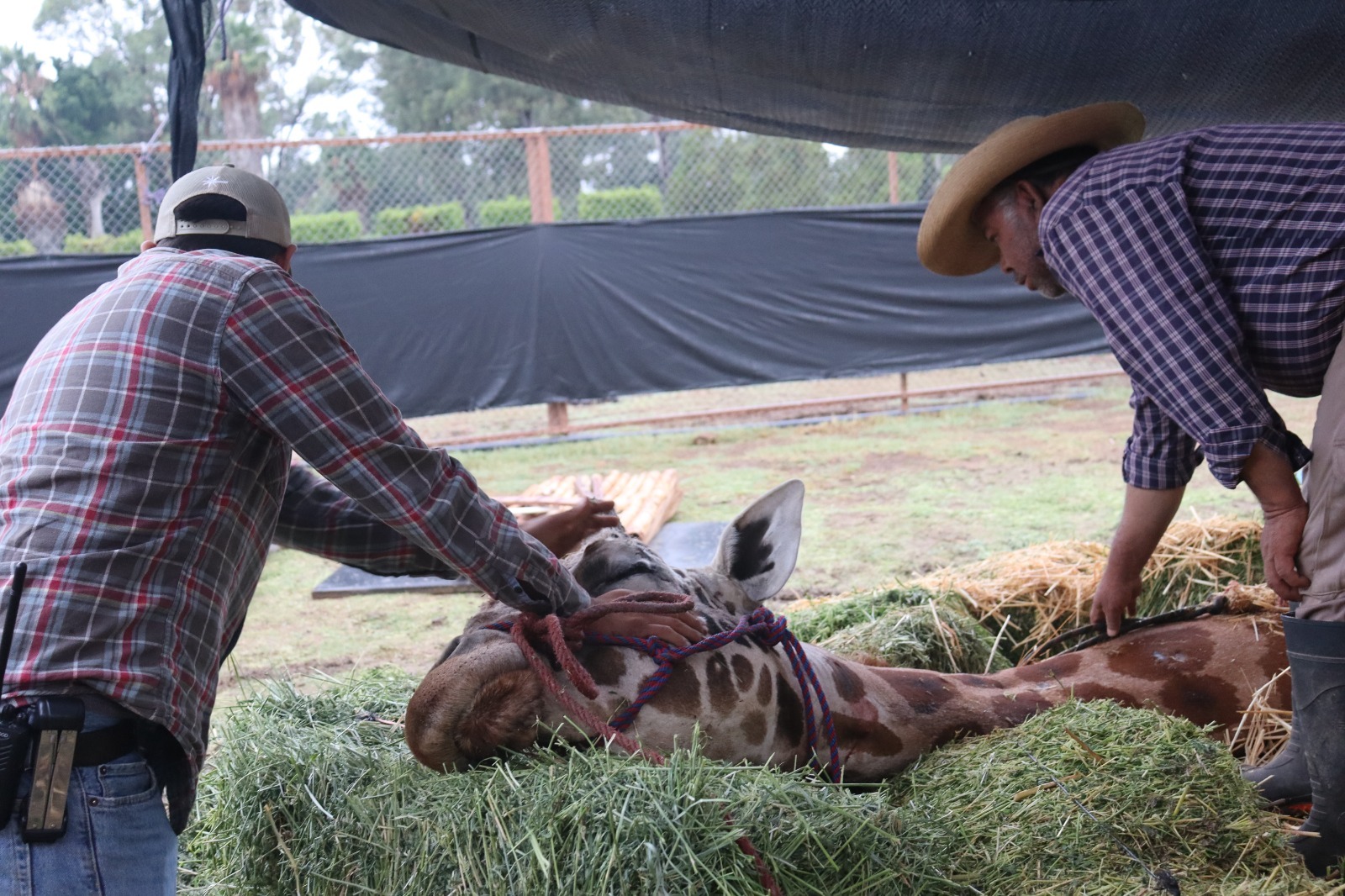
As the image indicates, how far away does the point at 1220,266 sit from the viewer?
2.57m

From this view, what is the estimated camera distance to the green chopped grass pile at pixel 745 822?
73.4 inches

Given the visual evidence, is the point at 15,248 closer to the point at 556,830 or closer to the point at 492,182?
the point at 492,182

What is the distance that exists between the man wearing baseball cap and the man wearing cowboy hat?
1.26 meters

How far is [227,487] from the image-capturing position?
7.43 feet

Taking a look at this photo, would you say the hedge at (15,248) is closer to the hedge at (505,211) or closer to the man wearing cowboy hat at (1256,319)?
the hedge at (505,211)

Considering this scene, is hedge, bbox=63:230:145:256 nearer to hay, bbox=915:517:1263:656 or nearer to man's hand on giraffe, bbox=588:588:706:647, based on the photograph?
hay, bbox=915:517:1263:656

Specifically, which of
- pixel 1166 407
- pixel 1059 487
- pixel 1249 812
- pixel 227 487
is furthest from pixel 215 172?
pixel 1059 487

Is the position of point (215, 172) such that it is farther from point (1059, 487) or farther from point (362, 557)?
point (1059, 487)

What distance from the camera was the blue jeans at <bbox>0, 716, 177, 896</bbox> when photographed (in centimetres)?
198

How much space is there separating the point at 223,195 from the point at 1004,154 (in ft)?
6.33

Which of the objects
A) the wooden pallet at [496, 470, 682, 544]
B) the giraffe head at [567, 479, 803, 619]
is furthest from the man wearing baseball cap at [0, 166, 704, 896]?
the wooden pallet at [496, 470, 682, 544]

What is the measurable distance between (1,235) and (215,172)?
9.59 m

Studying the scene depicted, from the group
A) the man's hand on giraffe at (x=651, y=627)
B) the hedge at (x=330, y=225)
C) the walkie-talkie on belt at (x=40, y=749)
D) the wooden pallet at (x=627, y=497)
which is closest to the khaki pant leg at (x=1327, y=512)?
the man's hand on giraffe at (x=651, y=627)

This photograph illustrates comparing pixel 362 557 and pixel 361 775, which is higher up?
pixel 362 557
